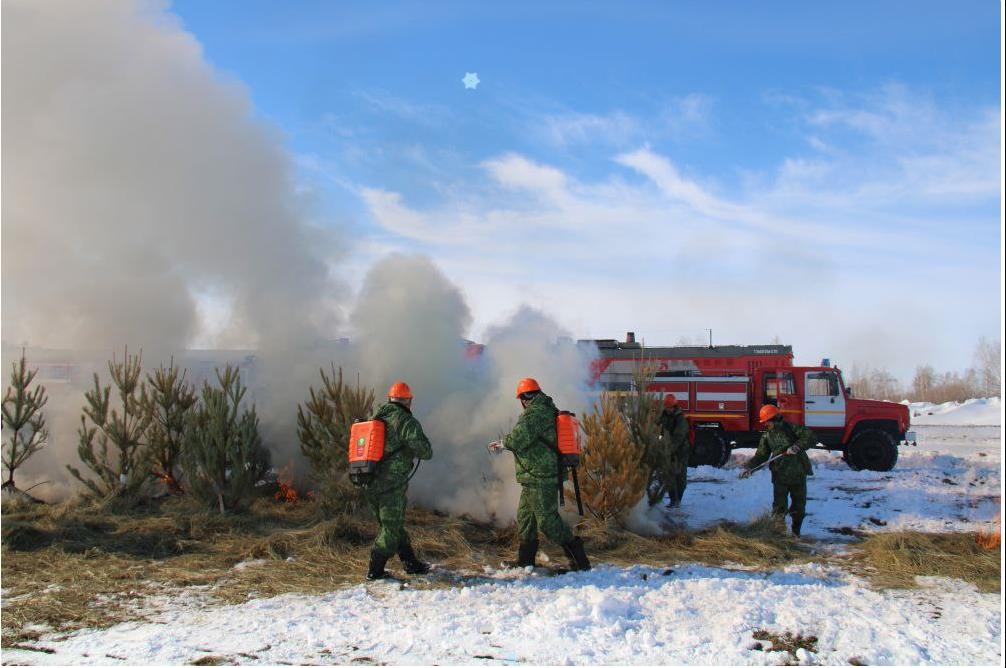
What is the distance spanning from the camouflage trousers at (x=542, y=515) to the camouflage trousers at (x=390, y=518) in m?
1.06

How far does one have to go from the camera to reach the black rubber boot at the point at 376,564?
5.75m

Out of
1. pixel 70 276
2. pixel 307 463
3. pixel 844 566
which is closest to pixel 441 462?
pixel 307 463

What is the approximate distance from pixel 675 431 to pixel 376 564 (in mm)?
5451

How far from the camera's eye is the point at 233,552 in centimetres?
688

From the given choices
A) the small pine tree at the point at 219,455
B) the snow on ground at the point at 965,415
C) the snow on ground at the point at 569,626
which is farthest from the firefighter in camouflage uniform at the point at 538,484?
the snow on ground at the point at 965,415

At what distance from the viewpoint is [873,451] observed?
14203 mm

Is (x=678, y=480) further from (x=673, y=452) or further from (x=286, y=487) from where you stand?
(x=286, y=487)

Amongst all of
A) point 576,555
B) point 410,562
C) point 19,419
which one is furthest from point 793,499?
point 19,419

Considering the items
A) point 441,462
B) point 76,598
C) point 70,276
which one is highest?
point 70,276

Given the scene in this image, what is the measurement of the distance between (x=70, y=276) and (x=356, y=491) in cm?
677

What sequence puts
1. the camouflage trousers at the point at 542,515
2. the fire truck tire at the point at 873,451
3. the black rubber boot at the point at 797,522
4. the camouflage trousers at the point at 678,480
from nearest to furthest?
the camouflage trousers at the point at 542,515
the black rubber boot at the point at 797,522
the camouflage trousers at the point at 678,480
the fire truck tire at the point at 873,451

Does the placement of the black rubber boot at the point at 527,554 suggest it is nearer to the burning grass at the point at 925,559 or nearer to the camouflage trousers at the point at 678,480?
the burning grass at the point at 925,559

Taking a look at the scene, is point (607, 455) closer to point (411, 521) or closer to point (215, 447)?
point (411, 521)

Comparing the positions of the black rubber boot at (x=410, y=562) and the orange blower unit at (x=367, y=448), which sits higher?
the orange blower unit at (x=367, y=448)
